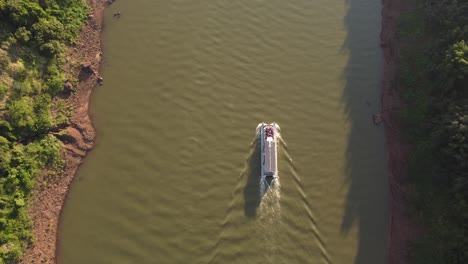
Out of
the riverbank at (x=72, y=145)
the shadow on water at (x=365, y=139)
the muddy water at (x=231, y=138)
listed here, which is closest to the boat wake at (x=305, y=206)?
the muddy water at (x=231, y=138)

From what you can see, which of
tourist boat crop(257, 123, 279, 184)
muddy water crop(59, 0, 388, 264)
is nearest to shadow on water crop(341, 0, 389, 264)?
muddy water crop(59, 0, 388, 264)

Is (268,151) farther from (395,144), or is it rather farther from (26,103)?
(26,103)

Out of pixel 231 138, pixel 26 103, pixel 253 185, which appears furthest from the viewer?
pixel 231 138

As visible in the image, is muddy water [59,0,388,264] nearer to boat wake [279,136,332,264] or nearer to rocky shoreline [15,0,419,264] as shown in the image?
boat wake [279,136,332,264]

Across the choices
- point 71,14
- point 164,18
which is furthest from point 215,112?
point 71,14

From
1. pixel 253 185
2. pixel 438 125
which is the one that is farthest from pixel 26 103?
pixel 438 125

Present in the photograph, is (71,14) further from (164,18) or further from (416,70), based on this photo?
(416,70)

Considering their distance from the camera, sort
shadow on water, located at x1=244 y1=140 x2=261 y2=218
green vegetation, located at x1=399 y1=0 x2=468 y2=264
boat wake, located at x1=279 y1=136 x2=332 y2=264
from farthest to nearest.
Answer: shadow on water, located at x1=244 y1=140 x2=261 y2=218
boat wake, located at x1=279 y1=136 x2=332 y2=264
green vegetation, located at x1=399 y1=0 x2=468 y2=264
